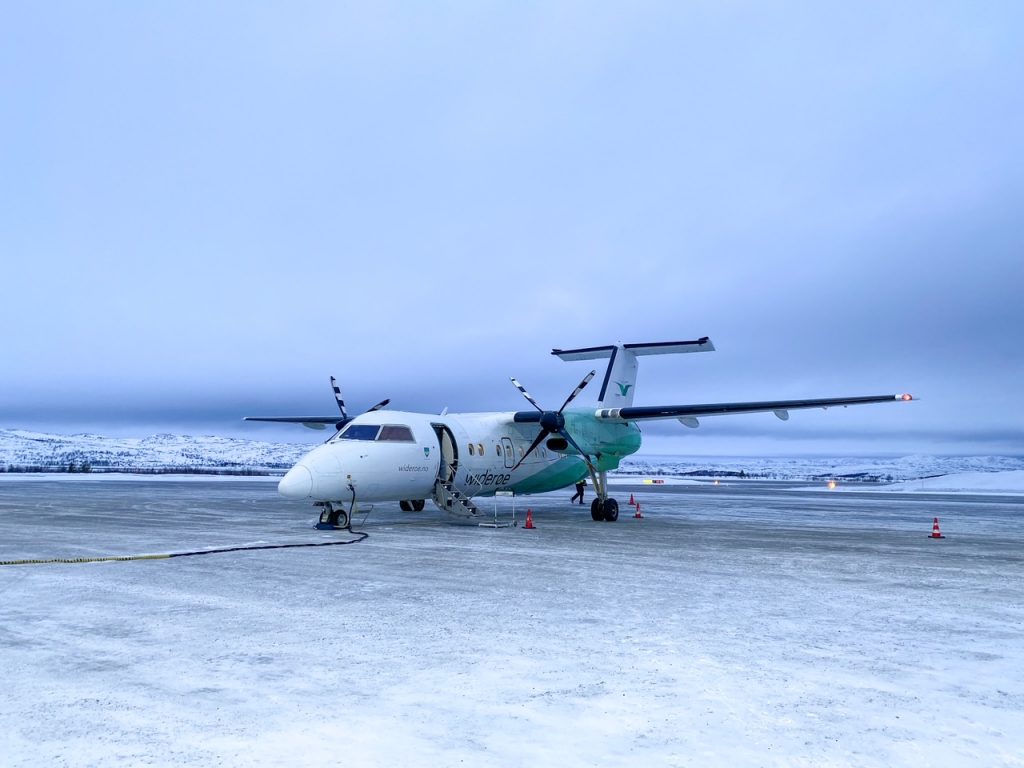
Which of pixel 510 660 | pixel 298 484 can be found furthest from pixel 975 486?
pixel 510 660

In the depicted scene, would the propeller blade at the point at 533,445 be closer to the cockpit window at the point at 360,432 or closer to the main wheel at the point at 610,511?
the main wheel at the point at 610,511

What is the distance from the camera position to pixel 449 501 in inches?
810

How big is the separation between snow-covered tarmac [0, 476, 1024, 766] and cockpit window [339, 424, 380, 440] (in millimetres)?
5640

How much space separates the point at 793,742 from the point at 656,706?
0.89 m

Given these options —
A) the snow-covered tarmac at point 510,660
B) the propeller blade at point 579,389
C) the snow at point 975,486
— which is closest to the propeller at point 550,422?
the propeller blade at point 579,389

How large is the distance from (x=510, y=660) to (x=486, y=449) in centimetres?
1610

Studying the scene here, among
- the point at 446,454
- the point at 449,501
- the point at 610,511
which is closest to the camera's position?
the point at 449,501

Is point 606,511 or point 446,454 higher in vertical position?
point 446,454

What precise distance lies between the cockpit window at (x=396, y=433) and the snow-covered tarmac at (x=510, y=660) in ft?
19.7

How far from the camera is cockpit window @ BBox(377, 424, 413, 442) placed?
19.0 metres

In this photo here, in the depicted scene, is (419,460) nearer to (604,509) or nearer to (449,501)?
(449,501)

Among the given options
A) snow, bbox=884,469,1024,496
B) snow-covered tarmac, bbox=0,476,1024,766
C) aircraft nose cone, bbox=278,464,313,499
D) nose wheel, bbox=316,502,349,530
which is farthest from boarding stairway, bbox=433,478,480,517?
snow, bbox=884,469,1024,496

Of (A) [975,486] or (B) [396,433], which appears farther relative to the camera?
(A) [975,486]

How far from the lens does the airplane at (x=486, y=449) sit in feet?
58.3
